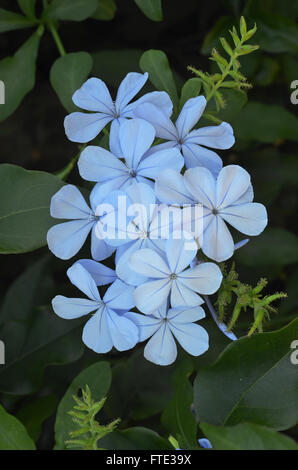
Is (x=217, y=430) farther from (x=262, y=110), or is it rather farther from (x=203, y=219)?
(x=262, y=110)

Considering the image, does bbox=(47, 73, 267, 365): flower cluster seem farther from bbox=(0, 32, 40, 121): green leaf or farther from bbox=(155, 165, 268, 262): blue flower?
bbox=(0, 32, 40, 121): green leaf

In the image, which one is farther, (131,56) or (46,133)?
(46,133)

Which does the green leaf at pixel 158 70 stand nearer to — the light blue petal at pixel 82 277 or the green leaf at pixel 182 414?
the light blue petal at pixel 82 277

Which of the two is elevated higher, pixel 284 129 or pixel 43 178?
pixel 43 178

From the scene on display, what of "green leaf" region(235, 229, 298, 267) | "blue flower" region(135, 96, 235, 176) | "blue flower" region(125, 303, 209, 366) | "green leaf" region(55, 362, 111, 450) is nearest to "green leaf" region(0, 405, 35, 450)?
"green leaf" region(55, 362, 111, 450)

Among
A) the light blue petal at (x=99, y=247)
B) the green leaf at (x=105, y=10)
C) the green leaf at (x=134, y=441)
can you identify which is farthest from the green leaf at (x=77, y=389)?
the green leaf at (x=105, y=10)
